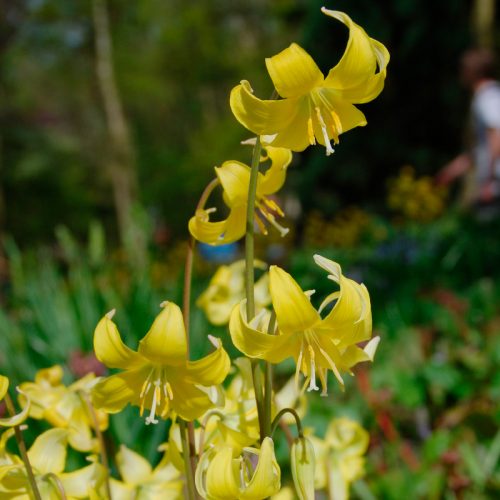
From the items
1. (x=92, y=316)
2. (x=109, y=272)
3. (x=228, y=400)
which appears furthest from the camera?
(x=109, y=272)

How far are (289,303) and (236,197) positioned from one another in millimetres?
183

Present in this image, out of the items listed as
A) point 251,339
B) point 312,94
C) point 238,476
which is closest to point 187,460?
point 238,476

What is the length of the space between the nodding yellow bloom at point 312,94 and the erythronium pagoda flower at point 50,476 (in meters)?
0.45

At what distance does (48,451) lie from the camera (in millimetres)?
828

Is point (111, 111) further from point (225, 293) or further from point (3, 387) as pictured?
point (3, 387)

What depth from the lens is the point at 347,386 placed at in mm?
2531

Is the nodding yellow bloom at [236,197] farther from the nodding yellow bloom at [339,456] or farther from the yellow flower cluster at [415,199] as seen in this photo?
the yellow flower cluster at [415,199]

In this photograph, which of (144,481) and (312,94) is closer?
(312,94)

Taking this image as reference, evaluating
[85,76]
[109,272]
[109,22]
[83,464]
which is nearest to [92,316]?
[83,464]

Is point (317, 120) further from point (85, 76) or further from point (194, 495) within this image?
point (85, 76)

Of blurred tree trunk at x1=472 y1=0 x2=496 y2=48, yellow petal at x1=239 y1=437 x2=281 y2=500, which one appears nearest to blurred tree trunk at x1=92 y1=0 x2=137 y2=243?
blurred tree trunk at x1=472 y1=0 x2=496 y2=48

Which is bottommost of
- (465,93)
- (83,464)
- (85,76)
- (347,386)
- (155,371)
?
(85,76)

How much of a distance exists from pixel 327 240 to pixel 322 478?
5867 millimetres

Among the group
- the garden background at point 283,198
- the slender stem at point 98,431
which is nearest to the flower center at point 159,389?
the slender stem at point 98,431
